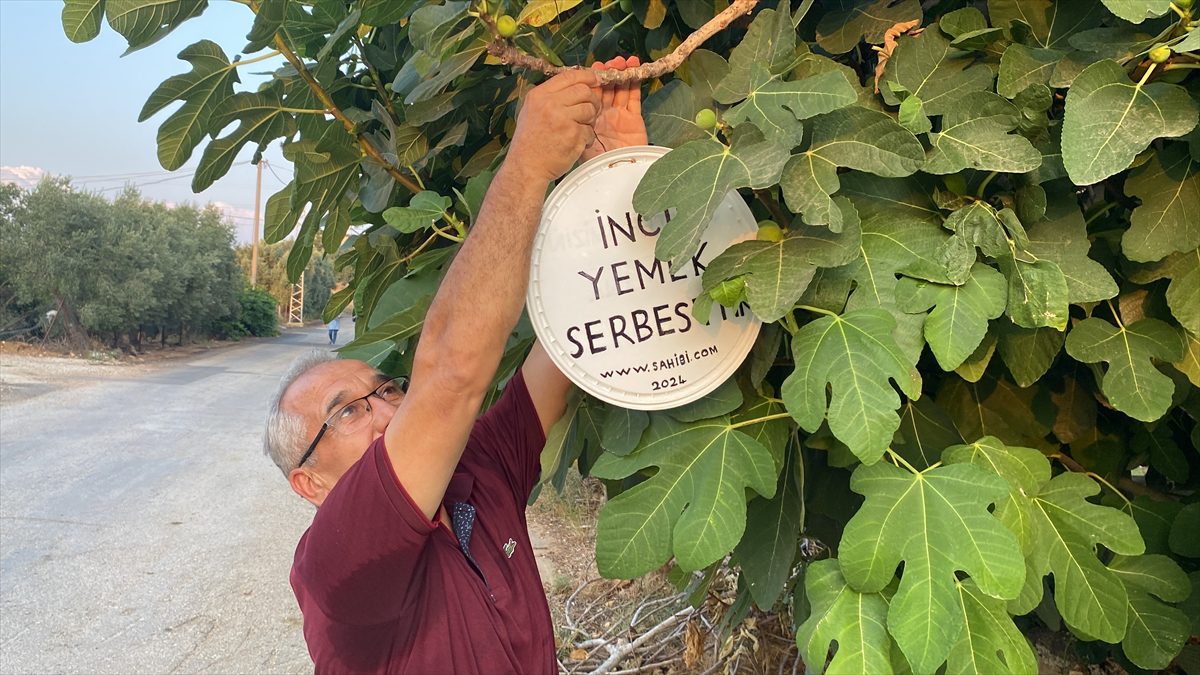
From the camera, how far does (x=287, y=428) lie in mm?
1694

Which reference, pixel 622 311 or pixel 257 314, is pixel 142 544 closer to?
pixel 622 311

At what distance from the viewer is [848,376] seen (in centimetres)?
94

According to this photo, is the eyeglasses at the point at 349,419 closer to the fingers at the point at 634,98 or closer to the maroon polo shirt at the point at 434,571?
the maroon polo shirt at the point at 434,571

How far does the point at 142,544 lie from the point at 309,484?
17.6ft

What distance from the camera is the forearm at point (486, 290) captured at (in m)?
1.10

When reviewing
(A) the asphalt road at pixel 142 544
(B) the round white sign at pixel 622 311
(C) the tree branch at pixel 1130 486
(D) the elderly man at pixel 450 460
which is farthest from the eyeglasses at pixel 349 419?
(A) the asphalt road at pixel 142 544

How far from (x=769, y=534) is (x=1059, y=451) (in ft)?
1.64

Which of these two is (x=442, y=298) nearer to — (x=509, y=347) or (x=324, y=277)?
(x=509, y=347)

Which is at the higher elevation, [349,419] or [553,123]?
[553,123]

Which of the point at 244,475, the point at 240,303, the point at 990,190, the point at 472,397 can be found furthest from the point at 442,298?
the point at 240,303

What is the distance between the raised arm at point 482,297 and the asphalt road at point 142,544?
3855 millimetres

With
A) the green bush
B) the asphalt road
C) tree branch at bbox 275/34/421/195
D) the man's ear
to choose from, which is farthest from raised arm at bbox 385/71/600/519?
the green bush

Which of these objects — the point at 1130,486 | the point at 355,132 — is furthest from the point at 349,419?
the point at 1130,486

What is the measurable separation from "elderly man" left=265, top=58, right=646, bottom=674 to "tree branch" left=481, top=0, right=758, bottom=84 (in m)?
0.03
